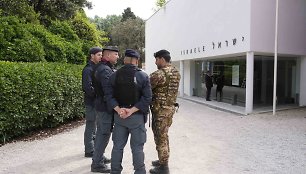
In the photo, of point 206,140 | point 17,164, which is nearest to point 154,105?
point 17,164

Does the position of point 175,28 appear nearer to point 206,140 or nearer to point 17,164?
point 206,140

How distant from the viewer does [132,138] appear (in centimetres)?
448

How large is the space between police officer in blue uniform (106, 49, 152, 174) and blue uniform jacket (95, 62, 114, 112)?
407mm

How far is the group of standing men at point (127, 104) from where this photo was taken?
447 cm

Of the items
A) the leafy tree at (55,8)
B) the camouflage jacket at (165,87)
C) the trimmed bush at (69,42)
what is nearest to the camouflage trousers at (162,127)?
the camouflage jacket at (165,87)

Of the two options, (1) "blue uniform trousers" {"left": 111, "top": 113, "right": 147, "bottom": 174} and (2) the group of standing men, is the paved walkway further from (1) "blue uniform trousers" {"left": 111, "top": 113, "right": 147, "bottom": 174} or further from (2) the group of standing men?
(1) "blue uniform trousers" {"left": 111, "top": 113, "right": 147, "bottom": 174}

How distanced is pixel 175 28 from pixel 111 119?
1841 cm

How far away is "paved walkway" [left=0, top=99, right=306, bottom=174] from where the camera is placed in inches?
215

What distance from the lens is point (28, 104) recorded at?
23.6 feet

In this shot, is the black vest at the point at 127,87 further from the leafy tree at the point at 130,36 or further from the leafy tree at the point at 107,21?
the leafy tree at the point at 107,21

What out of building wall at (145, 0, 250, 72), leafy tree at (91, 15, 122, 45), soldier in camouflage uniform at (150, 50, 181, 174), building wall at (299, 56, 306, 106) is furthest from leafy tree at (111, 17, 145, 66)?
soldier in camouflage uniform at (150, 50, 181, 174)

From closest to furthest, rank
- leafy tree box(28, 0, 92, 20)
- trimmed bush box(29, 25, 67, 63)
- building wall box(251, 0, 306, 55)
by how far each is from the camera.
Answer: trimmed bush box(29, 25, 67, 63) → building wall box(251, 0, 306, 55) → leafy tree box(28, 0, 92, 20)

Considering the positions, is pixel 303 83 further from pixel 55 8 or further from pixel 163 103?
pixel 163 103

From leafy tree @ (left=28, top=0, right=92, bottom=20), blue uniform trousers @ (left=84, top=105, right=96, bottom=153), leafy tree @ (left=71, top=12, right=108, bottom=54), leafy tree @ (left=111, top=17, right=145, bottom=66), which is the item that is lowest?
blue uniform trousers @ (left=84, top=105, right=96, bottom=153)
